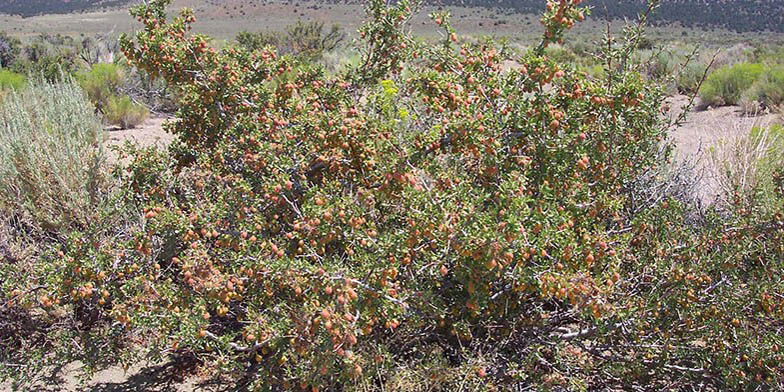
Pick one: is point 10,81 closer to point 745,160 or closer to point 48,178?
point 48,178

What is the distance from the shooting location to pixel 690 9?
2243 inches

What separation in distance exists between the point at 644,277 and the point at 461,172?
106cm

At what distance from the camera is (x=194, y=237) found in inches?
131

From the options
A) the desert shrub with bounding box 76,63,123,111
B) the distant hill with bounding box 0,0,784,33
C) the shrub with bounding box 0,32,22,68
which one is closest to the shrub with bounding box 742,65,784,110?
the desert shrub with bounding box 76,63,123,111

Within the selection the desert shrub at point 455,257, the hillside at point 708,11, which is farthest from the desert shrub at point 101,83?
the hillside at point 708,11

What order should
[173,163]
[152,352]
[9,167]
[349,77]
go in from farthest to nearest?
[9,167] → [349,77] → [173,163] → [152,352]

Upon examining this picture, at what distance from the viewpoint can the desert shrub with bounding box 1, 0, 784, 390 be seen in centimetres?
292

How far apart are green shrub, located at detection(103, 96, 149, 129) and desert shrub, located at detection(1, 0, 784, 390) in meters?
7.15

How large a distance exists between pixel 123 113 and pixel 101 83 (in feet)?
4.15

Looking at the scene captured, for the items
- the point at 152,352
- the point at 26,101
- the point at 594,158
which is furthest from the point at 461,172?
the point at 26,101

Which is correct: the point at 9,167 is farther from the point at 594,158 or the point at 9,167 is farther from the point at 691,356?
the point at 691,356

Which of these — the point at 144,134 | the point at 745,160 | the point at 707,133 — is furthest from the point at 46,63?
the point at 745,160

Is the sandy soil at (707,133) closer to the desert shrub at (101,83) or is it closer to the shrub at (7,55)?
the desert shrub at (101,83)

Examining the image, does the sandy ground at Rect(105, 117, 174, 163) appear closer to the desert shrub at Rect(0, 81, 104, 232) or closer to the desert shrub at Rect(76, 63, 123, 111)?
the desert shrub at Rect(76, 63, 123, 111)
